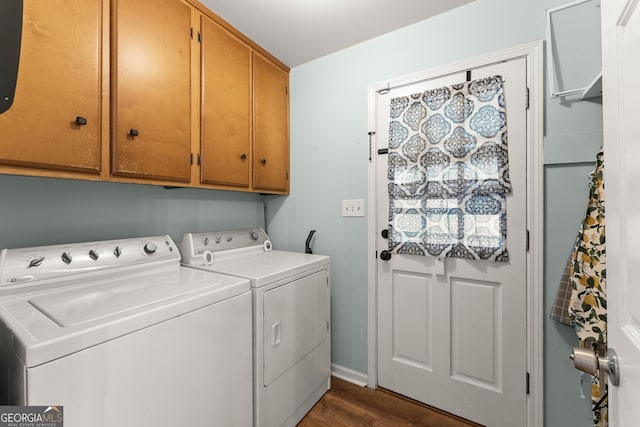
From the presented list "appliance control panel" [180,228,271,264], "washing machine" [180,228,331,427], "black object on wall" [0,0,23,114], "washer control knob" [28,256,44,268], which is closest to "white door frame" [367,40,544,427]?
"washing machine" [180,228,331,427]

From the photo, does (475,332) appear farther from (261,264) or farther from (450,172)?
(261,264)

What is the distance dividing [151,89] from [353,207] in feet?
4.58

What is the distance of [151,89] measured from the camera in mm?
1374

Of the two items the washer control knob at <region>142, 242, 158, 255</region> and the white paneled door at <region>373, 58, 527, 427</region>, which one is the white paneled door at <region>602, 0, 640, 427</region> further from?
the washer control knob at <region>142, 242, 158, 255</region>

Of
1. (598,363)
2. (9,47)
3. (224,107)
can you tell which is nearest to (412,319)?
(598,363)

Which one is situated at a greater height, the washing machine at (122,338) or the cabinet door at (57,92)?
the cabinet door at (57,92)

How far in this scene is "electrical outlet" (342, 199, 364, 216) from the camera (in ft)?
6.54

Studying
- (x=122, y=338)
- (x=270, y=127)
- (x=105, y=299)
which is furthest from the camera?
(x=270, y=127)

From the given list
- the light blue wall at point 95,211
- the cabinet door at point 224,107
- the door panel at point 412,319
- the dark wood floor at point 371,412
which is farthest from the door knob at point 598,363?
the light blue wall at point 95,211

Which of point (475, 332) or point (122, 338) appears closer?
point (122, 338)

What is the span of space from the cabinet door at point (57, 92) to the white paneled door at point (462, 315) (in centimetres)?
157

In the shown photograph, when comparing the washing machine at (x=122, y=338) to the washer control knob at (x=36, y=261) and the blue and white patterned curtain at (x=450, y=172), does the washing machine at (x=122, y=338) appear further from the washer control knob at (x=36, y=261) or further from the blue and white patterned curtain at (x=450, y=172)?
the blue and white patterned curtain at (x=450, y=172)

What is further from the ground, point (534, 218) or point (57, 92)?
point (57, 92)

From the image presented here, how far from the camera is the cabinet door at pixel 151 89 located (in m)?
1.26
